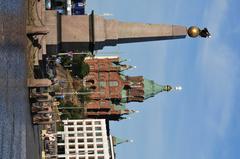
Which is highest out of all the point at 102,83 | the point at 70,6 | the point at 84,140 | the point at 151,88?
the point at 70,6

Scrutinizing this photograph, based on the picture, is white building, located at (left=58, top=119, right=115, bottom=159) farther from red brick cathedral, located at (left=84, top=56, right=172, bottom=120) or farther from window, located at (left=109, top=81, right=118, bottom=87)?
window, located at (left=109, top=81, right=118, bottom=87)

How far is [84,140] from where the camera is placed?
141375mm

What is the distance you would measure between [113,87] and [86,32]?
84781 millimetres

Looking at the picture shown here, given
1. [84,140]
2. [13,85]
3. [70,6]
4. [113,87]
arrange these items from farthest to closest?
[84,140], [113,87], [70,6], [13,85]

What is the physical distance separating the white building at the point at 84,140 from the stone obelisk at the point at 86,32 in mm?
81377

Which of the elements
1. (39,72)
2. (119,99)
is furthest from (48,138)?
(119,99)

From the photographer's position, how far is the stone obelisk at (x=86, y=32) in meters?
53.7

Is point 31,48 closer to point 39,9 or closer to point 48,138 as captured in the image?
point 39,9

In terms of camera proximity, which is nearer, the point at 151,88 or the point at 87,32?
the point at 87,32

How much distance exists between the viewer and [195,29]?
56.2 metres

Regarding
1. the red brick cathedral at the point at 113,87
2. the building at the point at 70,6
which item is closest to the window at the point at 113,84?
the red brick cathedral at the point at 113,87

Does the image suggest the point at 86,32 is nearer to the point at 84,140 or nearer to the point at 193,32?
the point at 193,32

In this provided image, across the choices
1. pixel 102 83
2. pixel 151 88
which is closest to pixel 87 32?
pixel 102 83

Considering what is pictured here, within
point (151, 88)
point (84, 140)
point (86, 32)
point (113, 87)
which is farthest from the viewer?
point (84, 140)
